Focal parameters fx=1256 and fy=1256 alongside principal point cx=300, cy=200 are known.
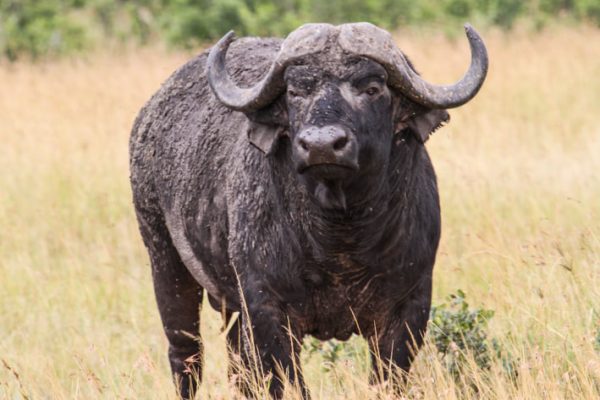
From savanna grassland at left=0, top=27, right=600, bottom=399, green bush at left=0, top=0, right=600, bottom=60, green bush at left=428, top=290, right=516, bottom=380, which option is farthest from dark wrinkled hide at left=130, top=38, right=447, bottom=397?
green bush at left=0, top=0, right=600, bottom=60

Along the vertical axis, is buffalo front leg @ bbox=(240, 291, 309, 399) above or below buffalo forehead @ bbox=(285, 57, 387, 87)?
below

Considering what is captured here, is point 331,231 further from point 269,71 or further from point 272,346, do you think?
point 269,71

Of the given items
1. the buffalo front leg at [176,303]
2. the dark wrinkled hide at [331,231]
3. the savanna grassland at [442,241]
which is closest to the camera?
the dark wrinkled hide at [331,231]

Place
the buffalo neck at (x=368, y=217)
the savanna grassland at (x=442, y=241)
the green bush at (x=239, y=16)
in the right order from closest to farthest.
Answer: the buffalo neck at (x=368, y=217) < the savanna grassland at (x=442, y=241) < the green bush at (x=239, y=16)

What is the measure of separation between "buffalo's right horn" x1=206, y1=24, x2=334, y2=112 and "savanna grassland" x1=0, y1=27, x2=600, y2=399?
1.17 metres

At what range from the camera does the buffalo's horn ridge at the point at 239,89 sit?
16.6 feet

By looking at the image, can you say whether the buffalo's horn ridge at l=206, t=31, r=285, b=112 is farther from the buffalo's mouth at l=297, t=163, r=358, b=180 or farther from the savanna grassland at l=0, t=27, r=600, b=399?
the savanna grassland at l=0, t=27, r=600, b=399

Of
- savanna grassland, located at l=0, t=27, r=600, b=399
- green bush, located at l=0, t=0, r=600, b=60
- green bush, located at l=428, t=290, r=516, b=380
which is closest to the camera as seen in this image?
savanna grassland, located at l=0, t=27, r=600, b=399

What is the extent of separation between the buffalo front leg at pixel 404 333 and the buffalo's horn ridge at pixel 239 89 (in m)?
1.07

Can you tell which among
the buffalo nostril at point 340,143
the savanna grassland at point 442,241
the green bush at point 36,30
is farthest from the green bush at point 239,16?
the buffalo nostril at point 340,143

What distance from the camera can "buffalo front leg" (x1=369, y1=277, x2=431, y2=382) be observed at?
5.40 m

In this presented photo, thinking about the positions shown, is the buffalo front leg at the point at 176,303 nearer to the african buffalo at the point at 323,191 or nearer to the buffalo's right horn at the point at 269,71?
the african buffalo at the point at 323,191

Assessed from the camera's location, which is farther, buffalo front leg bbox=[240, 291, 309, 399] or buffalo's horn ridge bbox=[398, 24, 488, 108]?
buffalo front leg bbox=[240, 291, 309, 399]

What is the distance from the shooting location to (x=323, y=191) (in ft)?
16.6
